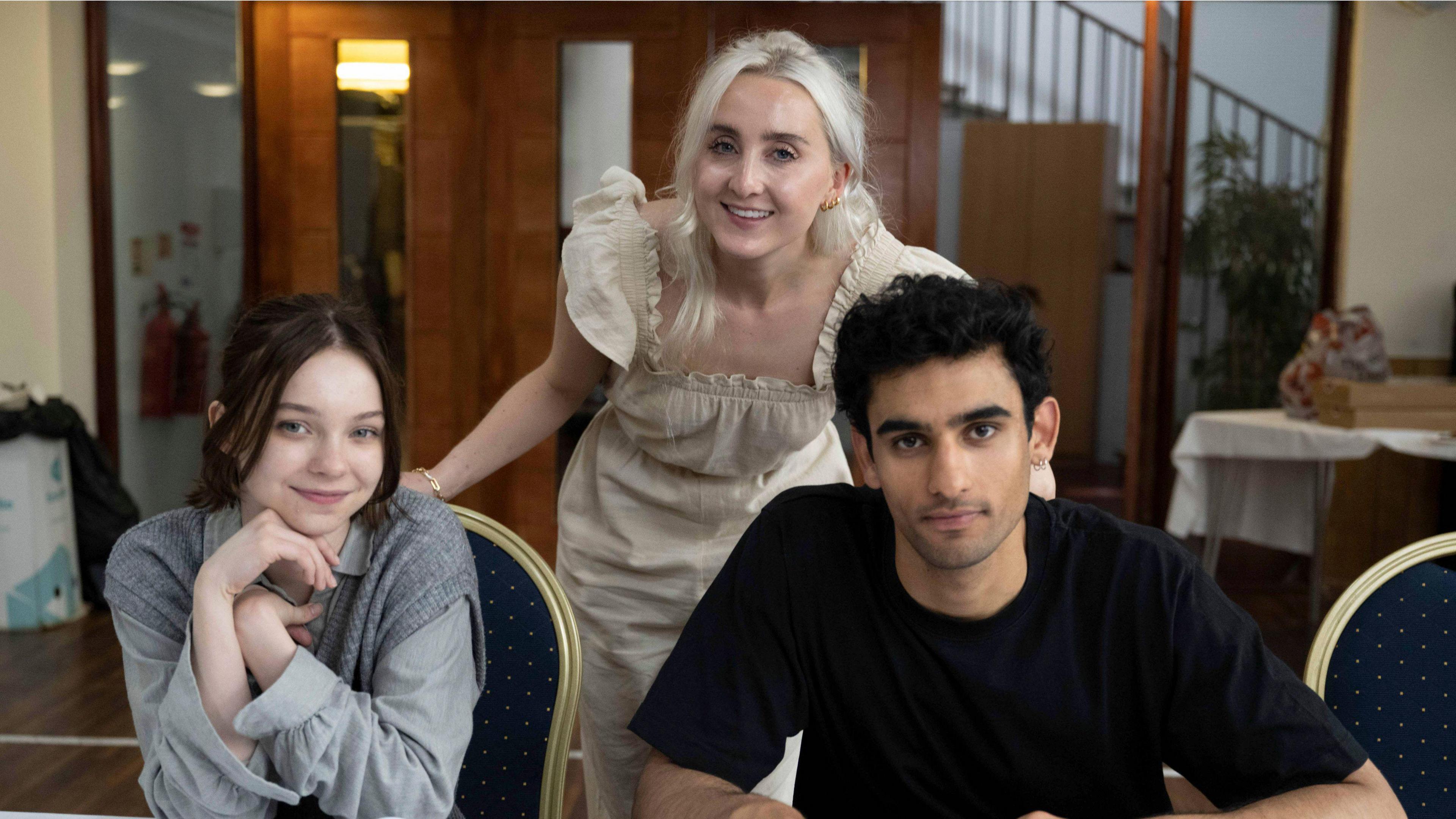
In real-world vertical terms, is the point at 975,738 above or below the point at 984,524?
below

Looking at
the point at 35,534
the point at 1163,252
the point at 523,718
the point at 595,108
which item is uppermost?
the point at 595,108

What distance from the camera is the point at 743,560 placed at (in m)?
1.22

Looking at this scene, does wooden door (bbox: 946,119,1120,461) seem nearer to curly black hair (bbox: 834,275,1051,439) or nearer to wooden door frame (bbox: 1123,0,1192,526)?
wooden door frame (bbox: 1123,0,1192,526)

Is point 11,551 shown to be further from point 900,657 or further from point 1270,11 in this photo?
point 1270,11

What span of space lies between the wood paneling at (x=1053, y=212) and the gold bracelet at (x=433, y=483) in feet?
17.0

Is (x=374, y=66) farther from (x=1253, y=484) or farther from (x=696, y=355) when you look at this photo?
(x=1253, y=484)

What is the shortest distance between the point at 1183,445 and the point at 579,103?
256cm

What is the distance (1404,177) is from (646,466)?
12.4 feet

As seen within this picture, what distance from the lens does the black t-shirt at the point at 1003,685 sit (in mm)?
1092

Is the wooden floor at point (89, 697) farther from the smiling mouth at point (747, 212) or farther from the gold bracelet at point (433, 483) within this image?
the smiling mouth at point (747, 212)

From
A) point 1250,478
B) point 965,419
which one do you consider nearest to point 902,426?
point 965,419

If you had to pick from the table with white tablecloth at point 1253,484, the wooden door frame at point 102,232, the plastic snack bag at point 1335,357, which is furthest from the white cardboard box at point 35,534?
the plastic snack bag at point 1335,357

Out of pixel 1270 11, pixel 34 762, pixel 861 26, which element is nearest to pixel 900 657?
pixel 34 762

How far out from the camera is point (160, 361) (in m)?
4.51
